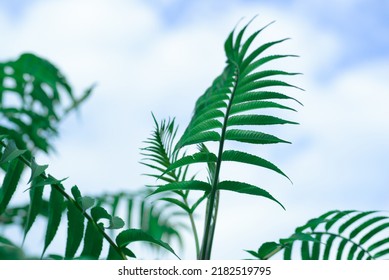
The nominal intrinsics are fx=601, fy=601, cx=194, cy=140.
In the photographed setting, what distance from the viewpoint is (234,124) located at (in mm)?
745

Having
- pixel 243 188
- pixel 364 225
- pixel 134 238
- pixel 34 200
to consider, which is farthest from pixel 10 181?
pixel 364 225

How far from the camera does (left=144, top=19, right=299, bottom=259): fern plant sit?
71cm

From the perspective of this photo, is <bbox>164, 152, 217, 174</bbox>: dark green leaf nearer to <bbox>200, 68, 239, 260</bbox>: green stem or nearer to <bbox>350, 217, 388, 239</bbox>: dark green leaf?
<bbox>200, 68, 239, 260</bbox>: green stem

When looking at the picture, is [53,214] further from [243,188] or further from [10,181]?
[243,188]

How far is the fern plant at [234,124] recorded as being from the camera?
71cm

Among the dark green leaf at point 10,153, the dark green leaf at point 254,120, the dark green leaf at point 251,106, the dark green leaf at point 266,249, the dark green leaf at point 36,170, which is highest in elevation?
the dark green leaf at point 251,106

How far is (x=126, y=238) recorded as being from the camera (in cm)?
69

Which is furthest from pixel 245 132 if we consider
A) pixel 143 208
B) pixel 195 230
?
pixel 143 208

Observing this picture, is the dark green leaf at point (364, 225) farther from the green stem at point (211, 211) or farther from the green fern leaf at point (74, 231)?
the green fern leaf at point (74, 231)

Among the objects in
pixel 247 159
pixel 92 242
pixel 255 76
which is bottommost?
pixel 92 242

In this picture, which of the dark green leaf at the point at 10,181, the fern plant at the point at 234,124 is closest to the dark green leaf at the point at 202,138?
the fern plant at the point at 234,124

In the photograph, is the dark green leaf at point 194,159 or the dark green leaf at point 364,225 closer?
the dark green leaf at point 194,159

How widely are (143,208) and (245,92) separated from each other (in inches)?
20.3
